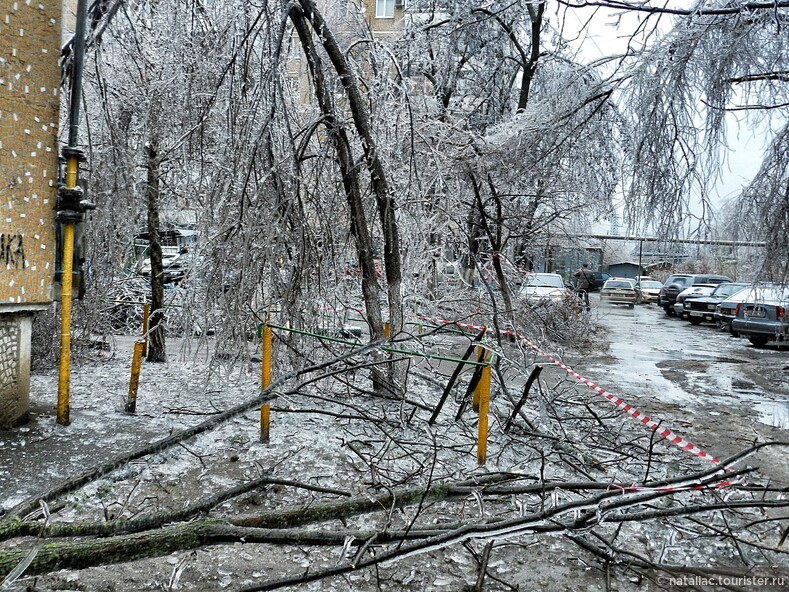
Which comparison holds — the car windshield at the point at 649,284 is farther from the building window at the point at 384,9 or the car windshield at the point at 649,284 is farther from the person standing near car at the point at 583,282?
the building window at the point at 384,9

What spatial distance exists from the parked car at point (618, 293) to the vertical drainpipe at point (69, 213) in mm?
27446

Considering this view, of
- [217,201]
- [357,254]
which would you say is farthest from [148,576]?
[357,254]

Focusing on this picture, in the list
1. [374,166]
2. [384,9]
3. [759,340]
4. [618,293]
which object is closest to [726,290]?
[759,340]

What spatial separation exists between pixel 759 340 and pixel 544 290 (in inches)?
215

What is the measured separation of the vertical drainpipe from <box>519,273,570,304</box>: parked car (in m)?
6.76

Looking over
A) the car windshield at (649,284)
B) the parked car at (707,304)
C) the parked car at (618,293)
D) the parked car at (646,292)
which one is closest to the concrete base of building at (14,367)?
the parked car at (707,304)

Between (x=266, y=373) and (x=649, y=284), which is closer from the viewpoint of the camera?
(x=266, y=373)

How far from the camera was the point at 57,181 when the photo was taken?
564 centimetres

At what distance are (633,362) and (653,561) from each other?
31.4 ft

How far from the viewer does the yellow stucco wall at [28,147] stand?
5137 millimetres

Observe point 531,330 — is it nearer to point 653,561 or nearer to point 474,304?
point 474,304

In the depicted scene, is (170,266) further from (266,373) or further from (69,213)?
(266,373)

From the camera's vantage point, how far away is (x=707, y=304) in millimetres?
21609

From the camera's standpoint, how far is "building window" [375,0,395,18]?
75.0ft
